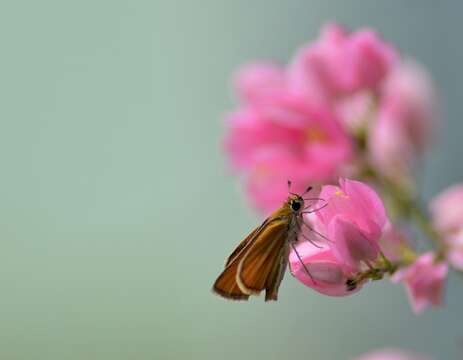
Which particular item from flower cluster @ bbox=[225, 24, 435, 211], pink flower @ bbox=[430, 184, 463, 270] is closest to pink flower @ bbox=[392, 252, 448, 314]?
pink flower @ bbox=[430, 184, 463, 270]

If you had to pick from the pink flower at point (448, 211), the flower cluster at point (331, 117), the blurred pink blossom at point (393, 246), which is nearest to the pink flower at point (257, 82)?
the flower cluster at point (331, 117)

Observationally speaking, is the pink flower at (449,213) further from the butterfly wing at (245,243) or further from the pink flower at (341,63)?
the butterfly wing at (245,243)

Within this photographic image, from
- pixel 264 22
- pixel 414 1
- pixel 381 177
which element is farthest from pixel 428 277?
pixel 264 22

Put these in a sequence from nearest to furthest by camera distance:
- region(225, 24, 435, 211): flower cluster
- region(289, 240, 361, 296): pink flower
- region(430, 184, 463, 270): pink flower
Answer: region(289, 240, 361, 296): pink flower
region(430, 184, 463, 270): pink flower
region(225, 24, 435, 211): flower cluster

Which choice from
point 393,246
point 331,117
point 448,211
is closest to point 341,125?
point 331,117

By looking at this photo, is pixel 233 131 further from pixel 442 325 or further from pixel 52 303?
pixel 52 303

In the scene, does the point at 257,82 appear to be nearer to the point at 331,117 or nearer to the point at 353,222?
the point at 331,117

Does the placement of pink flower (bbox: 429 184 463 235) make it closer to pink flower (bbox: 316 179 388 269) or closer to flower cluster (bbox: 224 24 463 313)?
flower cluster (bbox: 224 24 463 313)
